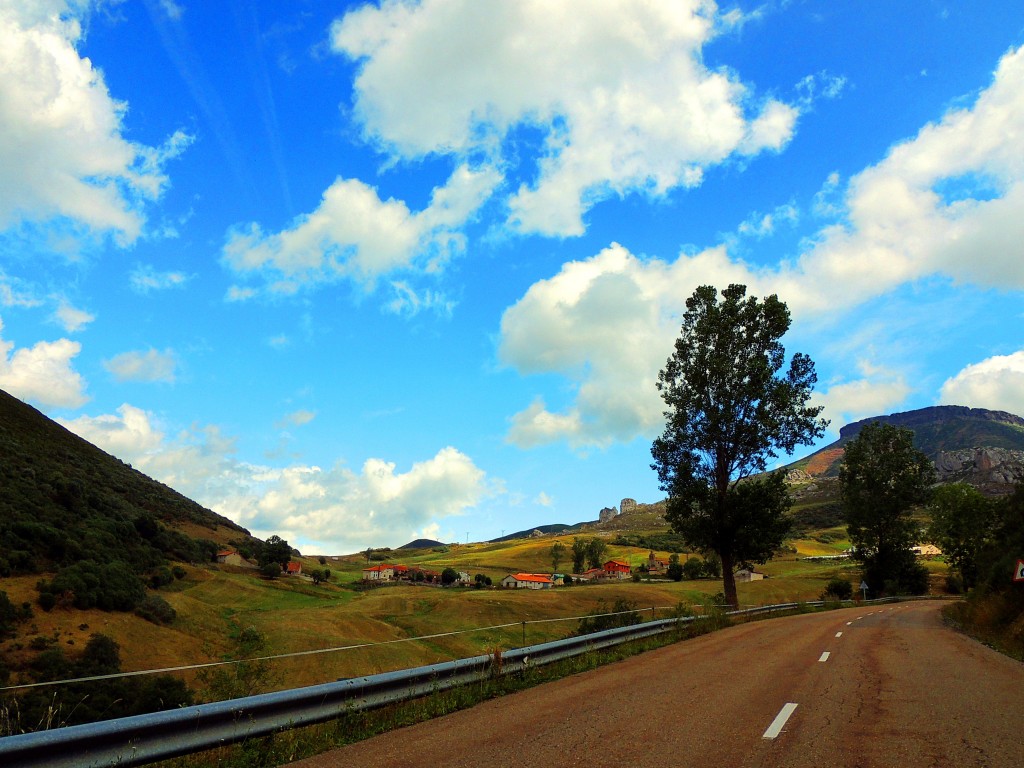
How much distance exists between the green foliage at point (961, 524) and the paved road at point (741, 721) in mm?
58011

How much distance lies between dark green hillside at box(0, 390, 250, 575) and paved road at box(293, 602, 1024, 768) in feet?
189

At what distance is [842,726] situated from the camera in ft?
24.5

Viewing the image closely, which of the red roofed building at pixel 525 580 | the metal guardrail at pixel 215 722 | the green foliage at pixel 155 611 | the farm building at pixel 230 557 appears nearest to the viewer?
the metal guardrail at pixel 215 722

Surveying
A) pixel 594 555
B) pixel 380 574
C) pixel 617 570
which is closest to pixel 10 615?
pixel 380 574

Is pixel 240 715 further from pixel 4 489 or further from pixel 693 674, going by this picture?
pixel 4 489

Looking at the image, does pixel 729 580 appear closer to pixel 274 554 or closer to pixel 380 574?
pixel 274 554

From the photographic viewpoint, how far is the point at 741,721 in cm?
772

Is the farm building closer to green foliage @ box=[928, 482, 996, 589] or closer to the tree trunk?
the tree trunk

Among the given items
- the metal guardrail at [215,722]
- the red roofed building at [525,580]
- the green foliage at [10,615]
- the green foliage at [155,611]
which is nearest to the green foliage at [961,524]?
the metal guardrail at [215,722]

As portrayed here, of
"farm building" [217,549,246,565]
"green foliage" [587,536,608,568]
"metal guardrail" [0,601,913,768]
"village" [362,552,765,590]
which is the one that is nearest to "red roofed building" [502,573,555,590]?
"village" [362,552,765,590]

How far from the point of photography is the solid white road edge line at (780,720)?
7070 millimetres

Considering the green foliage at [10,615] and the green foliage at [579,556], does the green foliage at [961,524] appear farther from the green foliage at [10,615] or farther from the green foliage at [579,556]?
the green foliage at [579,556]

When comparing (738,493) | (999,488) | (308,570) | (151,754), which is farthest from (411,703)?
(999,488)

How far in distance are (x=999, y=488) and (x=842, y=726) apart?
235463 millimetres
